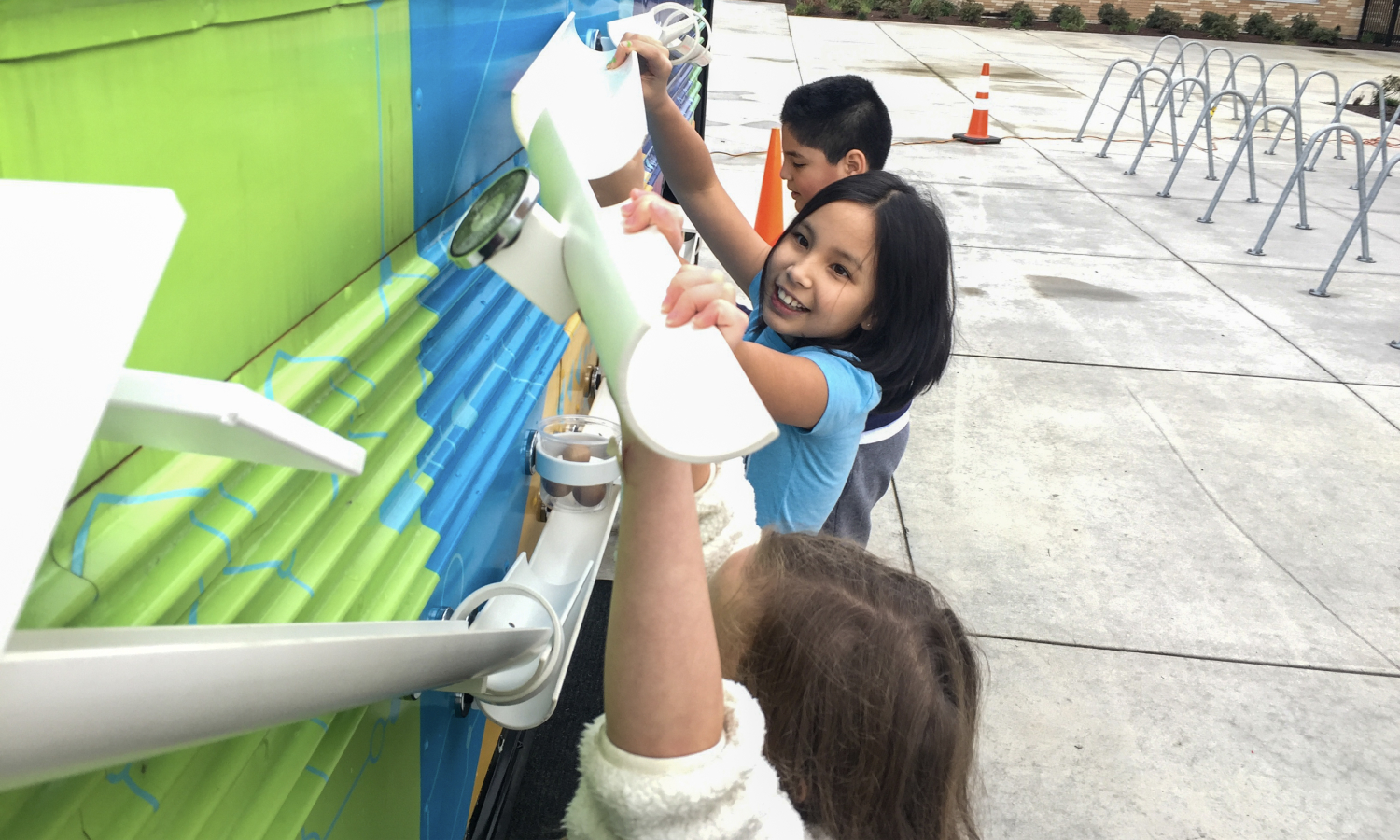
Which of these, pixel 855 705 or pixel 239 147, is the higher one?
pixel 239 147

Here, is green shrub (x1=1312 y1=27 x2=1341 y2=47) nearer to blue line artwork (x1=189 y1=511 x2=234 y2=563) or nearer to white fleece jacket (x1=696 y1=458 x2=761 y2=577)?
white fleece jacket (x1=696 y1=458 x2=761 y2=577)

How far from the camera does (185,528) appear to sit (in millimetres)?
682

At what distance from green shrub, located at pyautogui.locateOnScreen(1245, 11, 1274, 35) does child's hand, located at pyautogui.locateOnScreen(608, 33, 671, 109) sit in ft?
75.9

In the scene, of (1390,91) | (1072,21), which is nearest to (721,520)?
(1390,91)

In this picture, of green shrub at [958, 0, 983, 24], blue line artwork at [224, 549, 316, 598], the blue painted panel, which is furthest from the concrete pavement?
green shrub at [958, 0, 983, 24]

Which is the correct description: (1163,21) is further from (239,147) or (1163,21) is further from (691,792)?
(239,147)

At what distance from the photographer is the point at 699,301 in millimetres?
694

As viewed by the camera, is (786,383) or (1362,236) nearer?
(786,383)

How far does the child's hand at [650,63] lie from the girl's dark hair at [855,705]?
35.5 inches

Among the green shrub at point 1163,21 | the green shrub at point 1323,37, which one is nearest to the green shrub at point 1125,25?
the green shrub at point 1163,21

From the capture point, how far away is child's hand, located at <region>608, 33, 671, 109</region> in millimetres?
1692

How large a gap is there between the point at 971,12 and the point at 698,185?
66.2ft

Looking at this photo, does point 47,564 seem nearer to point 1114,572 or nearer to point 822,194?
point 822,194

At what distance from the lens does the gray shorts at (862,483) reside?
2.26m
